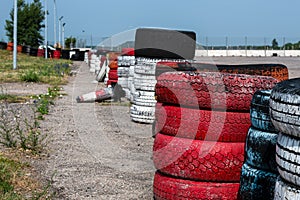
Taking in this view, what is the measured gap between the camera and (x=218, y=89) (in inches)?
174

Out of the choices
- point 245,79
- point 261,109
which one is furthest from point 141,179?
point 261,109

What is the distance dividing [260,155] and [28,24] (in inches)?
3059

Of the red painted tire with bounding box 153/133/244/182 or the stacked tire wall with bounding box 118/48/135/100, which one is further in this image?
the stacked tire wall with bounding box 118/48/135/100

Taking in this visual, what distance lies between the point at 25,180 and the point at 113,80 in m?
10.4

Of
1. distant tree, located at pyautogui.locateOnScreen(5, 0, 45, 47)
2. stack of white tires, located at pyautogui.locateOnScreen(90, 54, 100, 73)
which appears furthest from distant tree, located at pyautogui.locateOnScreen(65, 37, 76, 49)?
stack of white tires, located at pyautogui.locateOnScreen(90, 54, 100, 73)

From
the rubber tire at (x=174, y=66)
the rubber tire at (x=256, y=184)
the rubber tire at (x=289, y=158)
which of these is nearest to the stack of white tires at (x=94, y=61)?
the rubber tire at (x=174, y=66)

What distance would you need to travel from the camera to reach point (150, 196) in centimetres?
513

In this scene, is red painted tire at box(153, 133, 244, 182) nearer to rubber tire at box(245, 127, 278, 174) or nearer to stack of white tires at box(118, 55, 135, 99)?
rubber tire at box(245, 127, 278, 174)

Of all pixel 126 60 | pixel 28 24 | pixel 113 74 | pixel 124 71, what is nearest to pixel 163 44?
pixel 126 60

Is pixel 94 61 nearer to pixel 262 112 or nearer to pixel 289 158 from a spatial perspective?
pixel 262 112

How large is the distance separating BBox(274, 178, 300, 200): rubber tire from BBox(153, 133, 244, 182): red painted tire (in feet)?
3.82

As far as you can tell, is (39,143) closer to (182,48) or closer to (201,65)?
(201,65)

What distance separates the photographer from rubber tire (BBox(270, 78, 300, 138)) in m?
3.00

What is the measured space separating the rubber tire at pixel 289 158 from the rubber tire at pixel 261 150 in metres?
0.57
